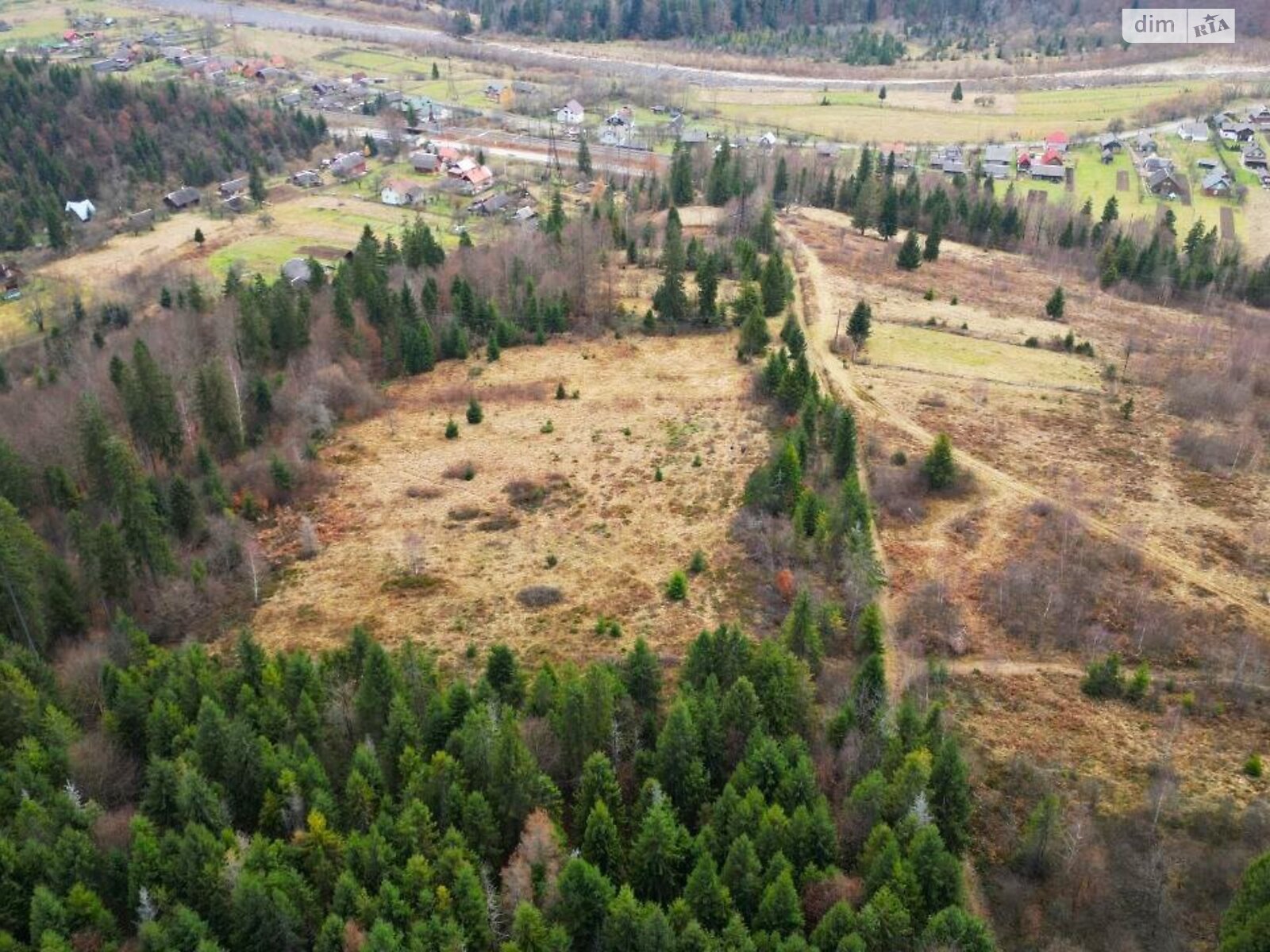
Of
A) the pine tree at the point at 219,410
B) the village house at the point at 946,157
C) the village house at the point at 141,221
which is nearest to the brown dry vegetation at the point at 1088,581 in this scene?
the pine tree at the point at 219,410

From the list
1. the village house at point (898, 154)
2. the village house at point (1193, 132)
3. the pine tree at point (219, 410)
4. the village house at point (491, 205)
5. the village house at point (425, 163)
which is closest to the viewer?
the pine tree at point (219, 410)

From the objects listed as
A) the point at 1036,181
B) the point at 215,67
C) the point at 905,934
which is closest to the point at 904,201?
the point at 1036,181

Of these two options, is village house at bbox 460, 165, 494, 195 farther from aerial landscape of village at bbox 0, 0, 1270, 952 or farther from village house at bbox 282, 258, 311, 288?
village house at bbox 282, 258, 311, 288

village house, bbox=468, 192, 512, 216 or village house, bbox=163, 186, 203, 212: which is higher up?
village house, bbox=468, 192, 512, 216

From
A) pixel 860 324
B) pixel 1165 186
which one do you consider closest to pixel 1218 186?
pixel 1165 186

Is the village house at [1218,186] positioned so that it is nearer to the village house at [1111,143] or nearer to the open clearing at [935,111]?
the village house at [1111,143]

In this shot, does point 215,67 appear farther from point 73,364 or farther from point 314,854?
point 314,854

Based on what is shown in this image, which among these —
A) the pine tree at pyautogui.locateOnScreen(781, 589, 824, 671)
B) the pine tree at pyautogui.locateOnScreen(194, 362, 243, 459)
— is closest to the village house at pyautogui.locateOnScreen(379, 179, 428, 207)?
the pine tree at pyautogui.locateOnScreen(194, 362, 243, 459)
